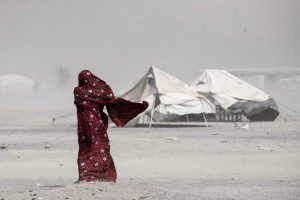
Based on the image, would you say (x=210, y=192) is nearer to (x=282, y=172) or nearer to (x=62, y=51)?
(x=282, y=172)

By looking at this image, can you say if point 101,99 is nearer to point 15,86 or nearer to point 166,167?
point 166,167

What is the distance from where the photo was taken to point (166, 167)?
12.6 meters

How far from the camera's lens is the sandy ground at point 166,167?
887 centimetres

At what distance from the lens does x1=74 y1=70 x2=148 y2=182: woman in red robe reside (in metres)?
9.02

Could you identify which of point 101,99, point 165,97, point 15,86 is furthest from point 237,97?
point 15,86

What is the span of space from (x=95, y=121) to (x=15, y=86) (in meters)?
75.5

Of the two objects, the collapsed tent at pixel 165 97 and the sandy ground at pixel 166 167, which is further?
the collapsed tent at pixel 165 97

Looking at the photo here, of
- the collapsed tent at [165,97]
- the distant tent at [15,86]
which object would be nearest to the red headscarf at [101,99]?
the collapsed tent at [165,97]

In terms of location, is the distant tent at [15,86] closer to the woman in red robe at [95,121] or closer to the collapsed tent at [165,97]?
the collapsed tent at [165,97]

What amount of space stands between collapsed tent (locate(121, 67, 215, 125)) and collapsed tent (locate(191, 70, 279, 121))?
239 centimetres

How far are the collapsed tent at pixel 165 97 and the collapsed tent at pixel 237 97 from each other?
2392 millimetres

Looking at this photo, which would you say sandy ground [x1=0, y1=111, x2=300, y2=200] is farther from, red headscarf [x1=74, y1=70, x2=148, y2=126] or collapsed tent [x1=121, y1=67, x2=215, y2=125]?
collapsed tent [x1=121, y1=67, x2=215, y2=125]

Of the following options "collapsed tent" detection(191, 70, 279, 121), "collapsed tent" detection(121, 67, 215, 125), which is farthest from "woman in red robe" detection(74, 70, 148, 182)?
"collapsed tent" detection(191, 70, 279, 121)

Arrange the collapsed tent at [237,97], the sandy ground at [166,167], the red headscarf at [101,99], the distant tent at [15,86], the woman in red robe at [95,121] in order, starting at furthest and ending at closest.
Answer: the distant tent at [15,86] < the collapsed tent at [237,97] < the red headscarf at [101,99] < the woman in red robe at [95,121] < the sandy ground at [166,167]
